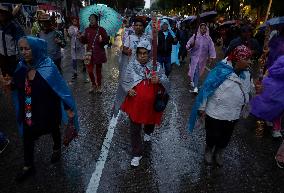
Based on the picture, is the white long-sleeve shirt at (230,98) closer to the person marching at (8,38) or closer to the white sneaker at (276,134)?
the white sneaker at (276,134)

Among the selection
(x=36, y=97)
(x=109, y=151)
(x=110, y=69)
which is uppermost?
(x=36, y=97)

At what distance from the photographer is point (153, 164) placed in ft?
16.5

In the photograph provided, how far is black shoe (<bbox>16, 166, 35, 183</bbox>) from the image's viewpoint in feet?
14.8

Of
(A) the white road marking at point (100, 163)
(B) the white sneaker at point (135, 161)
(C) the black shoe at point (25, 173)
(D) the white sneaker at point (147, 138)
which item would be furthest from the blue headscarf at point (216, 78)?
(C) the black shoe at point (25, 173)

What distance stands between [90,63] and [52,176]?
4.66 m

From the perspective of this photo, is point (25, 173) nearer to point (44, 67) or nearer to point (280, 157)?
point (44, 67)

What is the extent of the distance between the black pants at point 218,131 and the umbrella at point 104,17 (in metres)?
4.79

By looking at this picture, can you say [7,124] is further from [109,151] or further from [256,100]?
[256,100]

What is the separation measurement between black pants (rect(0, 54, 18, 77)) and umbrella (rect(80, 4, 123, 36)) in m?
2.12

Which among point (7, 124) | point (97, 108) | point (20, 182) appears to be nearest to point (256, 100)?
point (97, 108)

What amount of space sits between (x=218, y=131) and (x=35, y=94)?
233cm

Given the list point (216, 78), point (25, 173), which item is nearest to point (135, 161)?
point (25, 173)

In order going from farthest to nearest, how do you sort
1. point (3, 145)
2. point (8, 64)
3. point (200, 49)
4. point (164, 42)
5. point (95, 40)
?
point (200, 49)
point (95, 40)
point (164, 42)
point (8, 64)
point (3, 145)

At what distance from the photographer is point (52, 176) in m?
4.62
